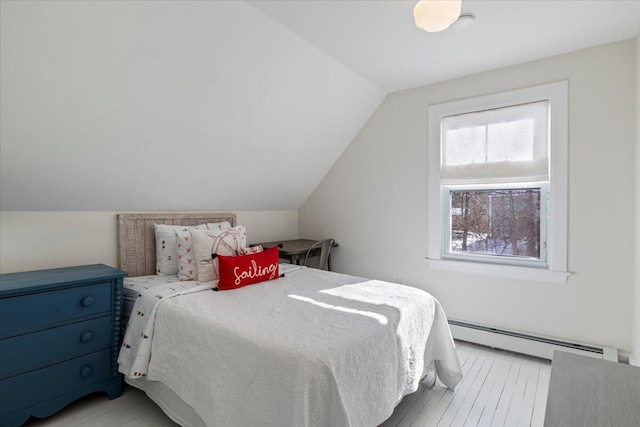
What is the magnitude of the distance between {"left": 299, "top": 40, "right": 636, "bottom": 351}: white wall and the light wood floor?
58 centimetres

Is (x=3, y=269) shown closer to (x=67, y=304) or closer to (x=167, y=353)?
(x=67, y=304)

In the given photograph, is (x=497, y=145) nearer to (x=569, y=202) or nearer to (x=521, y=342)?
(x=569, y=202)

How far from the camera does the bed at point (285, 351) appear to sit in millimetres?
1343

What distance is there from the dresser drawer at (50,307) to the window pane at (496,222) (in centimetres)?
281

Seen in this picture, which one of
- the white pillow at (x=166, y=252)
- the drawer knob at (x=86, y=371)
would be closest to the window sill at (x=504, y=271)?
the white pillow at (x=166, y=252)

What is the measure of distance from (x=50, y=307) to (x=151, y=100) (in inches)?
51.2

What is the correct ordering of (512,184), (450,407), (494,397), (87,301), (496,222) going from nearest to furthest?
(87,301)
(450,407)
(494,397)
(512,184)
(496,222)

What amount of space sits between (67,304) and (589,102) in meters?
3.69

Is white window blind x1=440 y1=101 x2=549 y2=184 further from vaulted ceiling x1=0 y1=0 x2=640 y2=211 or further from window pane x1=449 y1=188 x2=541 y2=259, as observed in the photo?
vaulted ceiling x1=0 y1=0 x2=640 y2=211

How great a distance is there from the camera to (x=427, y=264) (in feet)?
10.5

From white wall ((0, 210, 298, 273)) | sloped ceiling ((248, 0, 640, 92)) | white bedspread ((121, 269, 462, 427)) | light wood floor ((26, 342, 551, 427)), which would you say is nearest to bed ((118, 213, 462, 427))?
white bedspread ((121, 269, 462, 427))

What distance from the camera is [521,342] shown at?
273 cm

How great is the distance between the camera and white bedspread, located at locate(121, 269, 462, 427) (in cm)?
133

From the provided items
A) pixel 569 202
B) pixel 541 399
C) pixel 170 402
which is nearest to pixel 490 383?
pixel 541 399
